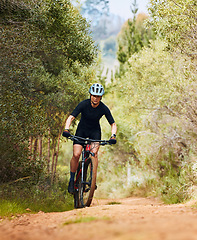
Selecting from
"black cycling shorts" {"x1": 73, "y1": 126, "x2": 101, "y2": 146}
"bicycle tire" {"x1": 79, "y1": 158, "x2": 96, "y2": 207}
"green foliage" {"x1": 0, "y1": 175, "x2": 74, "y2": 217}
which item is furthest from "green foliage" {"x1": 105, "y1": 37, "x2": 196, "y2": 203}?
"black cycling shorts" {"x1": 73, "y1": 126, "x2": 101, "y2": 146}

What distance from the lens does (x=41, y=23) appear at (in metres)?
11.2

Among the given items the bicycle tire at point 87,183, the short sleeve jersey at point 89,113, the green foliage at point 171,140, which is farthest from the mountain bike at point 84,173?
the green foliage at point 171,140

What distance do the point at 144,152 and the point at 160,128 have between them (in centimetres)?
135

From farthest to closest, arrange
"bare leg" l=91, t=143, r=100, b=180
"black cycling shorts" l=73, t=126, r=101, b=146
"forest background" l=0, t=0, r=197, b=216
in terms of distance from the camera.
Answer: "forest background" l=0, t=0, r=197, b=216, "black cycling shorts" l=73, t=126, r=101, b=146, "bare leg" l=91, t=143, r=100, b=180

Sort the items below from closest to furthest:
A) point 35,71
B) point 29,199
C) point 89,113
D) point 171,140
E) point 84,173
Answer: point 89,113 < point 84,173 < point 29,199 < point 35,71 < point 171,140

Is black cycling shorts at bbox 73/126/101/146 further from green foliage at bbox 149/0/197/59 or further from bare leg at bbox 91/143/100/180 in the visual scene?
green foliage at bbox 149/0/197/59

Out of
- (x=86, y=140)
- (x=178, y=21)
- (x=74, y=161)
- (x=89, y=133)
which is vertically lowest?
(x=74, y=161)

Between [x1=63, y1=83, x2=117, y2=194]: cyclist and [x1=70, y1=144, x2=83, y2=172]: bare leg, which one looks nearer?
[x1=63, y1=83, x2=117, y2=194]: cyclist

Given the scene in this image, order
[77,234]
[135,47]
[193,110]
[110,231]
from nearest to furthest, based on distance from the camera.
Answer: [110,231]
[77,234]
[193,110]
[135,47]

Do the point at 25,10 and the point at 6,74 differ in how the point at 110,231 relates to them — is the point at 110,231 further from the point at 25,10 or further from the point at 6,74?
the point at 25,10

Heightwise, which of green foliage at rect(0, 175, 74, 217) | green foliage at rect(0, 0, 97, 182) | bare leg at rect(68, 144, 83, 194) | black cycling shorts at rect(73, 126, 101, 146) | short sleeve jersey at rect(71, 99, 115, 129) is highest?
green foliage at rect(0, 0, 97, 182)

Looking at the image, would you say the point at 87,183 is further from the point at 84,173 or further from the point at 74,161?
the point at 74,161

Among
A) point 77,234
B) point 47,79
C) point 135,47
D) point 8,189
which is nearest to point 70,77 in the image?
point 47,79

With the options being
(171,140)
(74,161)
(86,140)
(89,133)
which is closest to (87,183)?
(74,161)
